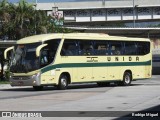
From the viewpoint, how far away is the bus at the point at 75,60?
2642 cm

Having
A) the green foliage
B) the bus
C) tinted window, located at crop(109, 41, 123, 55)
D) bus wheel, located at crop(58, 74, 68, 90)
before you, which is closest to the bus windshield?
the bus

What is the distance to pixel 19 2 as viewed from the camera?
52.5m

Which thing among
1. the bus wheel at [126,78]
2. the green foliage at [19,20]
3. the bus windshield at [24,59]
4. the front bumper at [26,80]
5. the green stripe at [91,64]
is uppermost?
the green foliage at [19,20]

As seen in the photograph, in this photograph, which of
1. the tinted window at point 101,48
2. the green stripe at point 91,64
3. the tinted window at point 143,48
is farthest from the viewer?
the tinted window at point 143,48

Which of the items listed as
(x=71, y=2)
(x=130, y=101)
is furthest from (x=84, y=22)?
(x=130, y=101)

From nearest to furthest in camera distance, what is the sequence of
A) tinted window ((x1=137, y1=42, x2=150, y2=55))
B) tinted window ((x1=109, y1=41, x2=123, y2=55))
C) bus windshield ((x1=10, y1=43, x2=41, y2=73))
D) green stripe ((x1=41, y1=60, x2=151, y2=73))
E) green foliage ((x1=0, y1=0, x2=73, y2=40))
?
bus windshield ((x1=10, y1=43, x2=41, y2=73))
green stripe ((x1=41, y1=60, x2=151, y2=73))
tinted window ((x1=109, y1=41, x2=123, y2=55))
tinted window ((x1=137, y1=42, x2=150, y2=55))
green foliage ((x1=0, y1=0, x2=73, y2=40))

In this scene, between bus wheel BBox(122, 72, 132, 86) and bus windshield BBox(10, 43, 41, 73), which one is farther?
bus wheel BBox(122, 72, 132, 86)

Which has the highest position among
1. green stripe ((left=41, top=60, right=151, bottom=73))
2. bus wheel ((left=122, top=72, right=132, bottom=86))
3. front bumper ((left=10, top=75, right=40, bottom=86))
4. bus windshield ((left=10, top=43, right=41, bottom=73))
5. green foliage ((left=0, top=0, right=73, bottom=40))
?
green foliage ((left=0, top=0, right=73, bottom=40))

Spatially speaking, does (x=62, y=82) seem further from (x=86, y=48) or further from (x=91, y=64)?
(x=86, y=48)

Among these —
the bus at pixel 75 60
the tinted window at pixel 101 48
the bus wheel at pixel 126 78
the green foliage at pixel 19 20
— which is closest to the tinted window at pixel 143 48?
the bus at pixel 75 60

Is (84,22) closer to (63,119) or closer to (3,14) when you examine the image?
(3,14)

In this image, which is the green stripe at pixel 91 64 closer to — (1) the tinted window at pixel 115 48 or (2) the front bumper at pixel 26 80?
(2) the front bumper at pixel 26 80

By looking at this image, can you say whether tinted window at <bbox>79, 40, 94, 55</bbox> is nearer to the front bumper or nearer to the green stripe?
the green stripe

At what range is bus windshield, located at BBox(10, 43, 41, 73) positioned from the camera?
2633 centimetres
